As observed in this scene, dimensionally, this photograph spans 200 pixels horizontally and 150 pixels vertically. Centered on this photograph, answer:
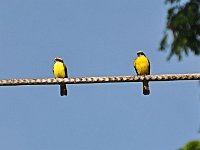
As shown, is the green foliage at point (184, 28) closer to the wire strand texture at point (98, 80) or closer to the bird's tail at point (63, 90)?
the bird's tail at point (63, 90)

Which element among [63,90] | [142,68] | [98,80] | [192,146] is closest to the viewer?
[98,80]

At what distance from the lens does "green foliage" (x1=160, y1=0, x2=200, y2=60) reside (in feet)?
35.9

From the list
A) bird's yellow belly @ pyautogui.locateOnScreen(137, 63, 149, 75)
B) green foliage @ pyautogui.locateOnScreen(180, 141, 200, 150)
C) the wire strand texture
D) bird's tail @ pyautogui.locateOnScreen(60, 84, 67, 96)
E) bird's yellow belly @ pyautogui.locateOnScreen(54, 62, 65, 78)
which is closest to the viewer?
the wire strand texture

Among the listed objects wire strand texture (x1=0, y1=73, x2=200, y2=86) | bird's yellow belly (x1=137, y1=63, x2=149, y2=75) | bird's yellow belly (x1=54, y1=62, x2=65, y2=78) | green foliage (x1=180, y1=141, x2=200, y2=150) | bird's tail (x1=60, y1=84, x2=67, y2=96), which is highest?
bird's yellow belly (x1=54, y1=62, x2=65, y2=78)

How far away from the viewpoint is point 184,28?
1111 cm

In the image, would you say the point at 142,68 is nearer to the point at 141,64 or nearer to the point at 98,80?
the point at 141,64

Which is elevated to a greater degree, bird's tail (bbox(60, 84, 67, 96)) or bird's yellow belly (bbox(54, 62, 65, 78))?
bird's yellow belly (bbox(54, 62, 65, 78))

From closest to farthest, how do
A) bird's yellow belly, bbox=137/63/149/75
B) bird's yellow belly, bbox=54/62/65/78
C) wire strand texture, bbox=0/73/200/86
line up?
wire strand texture, bbox=0/73/200/86
bird's yellow belly, bbox=137/63/149/75
bird's yellow belly, bbox=54/62/65/78

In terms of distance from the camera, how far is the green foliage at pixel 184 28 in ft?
35.9

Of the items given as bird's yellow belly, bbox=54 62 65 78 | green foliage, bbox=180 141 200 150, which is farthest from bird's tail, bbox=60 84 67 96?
green foliage, bbox=180 141 200 150

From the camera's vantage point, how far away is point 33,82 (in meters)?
6.05

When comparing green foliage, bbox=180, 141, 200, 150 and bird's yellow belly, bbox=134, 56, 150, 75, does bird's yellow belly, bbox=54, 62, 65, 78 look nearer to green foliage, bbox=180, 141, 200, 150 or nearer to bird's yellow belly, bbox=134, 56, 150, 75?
bird's yellow belly, bbox=134, 56, 150, 75

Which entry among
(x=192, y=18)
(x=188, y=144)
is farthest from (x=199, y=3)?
(x=188, y=144)

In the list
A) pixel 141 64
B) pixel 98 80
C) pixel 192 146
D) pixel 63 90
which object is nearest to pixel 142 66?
pixel 141 64
